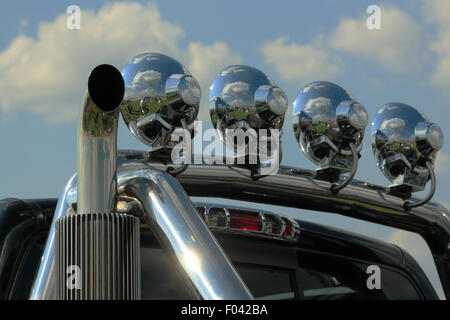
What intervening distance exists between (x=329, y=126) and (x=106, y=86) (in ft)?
4.61

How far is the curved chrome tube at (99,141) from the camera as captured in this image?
209 cm

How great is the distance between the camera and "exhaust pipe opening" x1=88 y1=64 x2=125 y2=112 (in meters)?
2.08

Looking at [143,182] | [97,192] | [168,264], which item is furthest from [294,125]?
[97,192]

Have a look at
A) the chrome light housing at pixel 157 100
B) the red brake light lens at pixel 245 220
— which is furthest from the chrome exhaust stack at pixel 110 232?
the red brake light lens at pixel 245 220

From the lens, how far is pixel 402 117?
12.0ft

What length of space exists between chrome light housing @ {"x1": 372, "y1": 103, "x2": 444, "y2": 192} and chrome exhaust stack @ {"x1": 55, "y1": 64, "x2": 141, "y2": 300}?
1.76m

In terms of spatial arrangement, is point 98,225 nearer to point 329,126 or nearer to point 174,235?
point 174,235

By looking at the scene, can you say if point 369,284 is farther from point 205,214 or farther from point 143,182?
point 143,182

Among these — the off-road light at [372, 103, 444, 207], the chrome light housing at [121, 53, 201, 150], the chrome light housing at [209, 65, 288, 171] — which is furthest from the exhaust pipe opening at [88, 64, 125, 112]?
the off-road light at [372, 103, 444, 207]

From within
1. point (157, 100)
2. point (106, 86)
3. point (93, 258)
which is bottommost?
point (93, 258)

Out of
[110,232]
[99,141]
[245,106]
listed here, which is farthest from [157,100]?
[110,232]

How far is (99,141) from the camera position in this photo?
214cm

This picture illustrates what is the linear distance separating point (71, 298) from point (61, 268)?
0.08m

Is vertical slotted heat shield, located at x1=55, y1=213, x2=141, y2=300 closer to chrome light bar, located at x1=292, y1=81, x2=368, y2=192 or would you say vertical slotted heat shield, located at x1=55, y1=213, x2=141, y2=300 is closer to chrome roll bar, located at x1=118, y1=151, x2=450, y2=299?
chrome roll bar, located at x1=118, y1=151, x2=450, y2=299
